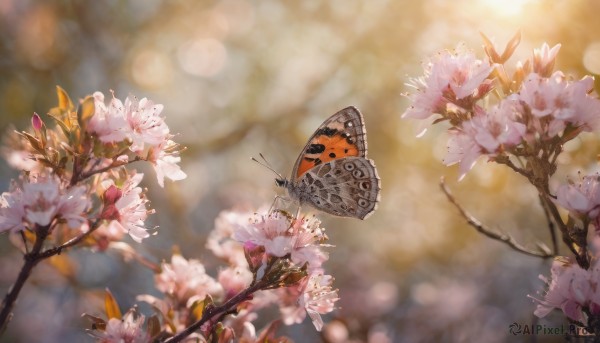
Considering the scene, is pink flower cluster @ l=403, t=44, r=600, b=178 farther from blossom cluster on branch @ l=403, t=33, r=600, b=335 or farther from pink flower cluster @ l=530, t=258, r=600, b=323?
pink flower cluster @ l=530, t=258, r=600, b=323

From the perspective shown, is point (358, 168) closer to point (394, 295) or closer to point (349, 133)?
point (349, 133)

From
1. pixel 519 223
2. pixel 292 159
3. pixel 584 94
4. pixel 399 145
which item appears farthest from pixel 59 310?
pixel 584 94

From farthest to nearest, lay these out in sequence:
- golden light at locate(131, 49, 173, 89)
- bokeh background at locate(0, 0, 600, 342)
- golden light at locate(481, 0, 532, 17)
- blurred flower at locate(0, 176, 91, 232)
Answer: golden light at locate(131, 49, 173, 89) → bokeh background at locate(0, 0, 600, 342) → golden light at locate(481, 0, 532, 17) → blurred flower at locate(0, 176, 91, 232)

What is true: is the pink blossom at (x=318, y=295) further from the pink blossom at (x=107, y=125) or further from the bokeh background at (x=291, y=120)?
the bokeh background at (x=291, y=120)

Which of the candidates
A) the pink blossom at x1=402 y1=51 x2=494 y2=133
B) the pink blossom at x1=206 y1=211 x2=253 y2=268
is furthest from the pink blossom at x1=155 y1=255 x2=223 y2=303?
the pink blossom at x1=402 y1=51 x2=494 y2=133

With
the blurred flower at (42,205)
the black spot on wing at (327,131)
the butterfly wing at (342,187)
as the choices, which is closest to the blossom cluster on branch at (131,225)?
the blurred flower at (42,205)

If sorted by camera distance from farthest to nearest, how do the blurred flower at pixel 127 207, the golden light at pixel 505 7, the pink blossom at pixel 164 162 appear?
the golden light at pixel 505 7 → the pink blossom at pixel 164 162 → the blurred flower at pixel 127 207
